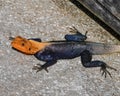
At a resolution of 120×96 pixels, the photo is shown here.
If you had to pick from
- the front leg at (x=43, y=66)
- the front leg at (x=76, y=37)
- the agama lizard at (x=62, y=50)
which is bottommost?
the front leg at (x=43, y=66)

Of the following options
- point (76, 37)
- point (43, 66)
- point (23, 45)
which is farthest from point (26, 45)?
point (76, 37)

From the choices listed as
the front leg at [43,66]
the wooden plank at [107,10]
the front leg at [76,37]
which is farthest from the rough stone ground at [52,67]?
the wooden plank at [107,10]

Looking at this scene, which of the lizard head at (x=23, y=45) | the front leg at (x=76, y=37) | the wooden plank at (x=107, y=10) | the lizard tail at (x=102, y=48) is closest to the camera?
the lizard head at (x=23, y=45)

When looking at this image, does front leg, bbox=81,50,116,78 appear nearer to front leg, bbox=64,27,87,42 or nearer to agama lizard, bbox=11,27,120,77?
agama lizard, bbox=11,27,120,77

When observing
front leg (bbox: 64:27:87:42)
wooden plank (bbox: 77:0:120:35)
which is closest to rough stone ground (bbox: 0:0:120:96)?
front leg (bbox: 64:27:87:42)

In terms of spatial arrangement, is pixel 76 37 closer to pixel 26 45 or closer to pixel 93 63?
pixel 93 63

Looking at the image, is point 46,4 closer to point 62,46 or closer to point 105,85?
point 62,46

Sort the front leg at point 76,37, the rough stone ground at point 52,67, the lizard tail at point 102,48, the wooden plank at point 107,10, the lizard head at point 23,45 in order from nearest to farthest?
the rough stone ground at point 52,67 → the lizard head at point 23,45 → the wooden plank at point 107,10 → the lizard tail at point 102,48 → the front leg at point 76,37

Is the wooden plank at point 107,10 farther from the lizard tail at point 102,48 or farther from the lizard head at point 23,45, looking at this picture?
the lizard head at point 23,45
